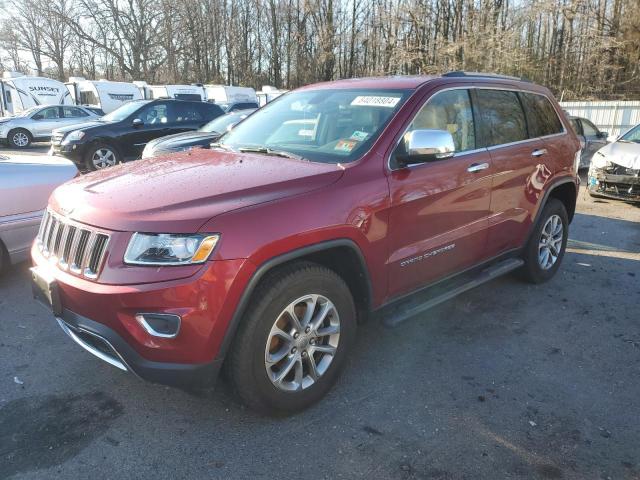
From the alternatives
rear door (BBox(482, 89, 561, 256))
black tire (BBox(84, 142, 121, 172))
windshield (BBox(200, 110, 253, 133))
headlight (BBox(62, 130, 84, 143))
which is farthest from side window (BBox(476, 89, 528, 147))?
headlight (BBox(62, 130, 84, 143))

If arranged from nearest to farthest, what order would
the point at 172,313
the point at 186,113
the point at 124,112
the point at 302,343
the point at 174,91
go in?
the point at 172,313 → the point at 302,343 → the point at 124,112 → the point at 186,113 → the point at 174,91

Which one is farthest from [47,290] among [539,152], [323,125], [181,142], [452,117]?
[181,142]

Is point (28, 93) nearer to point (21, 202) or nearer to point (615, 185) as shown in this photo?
point (21, 202)

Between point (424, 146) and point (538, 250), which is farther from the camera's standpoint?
point (538, 250)

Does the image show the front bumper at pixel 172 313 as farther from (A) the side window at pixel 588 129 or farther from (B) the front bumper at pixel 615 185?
(A) the side window at pixel 588 129

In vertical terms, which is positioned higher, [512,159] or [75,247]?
[512,159]

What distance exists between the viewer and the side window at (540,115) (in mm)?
4535

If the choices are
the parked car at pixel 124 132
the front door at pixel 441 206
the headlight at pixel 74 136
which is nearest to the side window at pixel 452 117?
the front door at pixel 441 206

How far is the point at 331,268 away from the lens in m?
3.01

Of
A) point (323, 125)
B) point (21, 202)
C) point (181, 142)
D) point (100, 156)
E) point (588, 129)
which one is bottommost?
point (100, 156)

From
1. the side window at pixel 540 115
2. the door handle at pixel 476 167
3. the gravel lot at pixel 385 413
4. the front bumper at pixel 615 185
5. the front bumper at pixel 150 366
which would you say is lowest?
the gravel lot at pixel 385 413

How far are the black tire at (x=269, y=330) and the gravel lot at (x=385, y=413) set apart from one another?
0.42 feet

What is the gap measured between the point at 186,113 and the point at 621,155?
930 cm

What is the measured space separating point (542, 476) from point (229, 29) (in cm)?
4623
